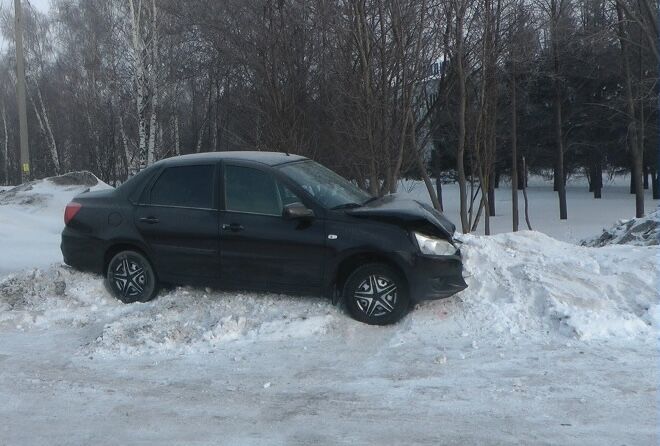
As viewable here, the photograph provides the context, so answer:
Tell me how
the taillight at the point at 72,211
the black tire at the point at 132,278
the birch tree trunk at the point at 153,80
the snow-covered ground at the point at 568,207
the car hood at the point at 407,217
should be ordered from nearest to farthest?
1. the car hood at the point at 407,217
2. the black tire at the point at 132,278
3. the taillight at the point at 72,211
4. the birch tree trunk at the point at 153,80
5. the snow-covered ground at the point at 568,207

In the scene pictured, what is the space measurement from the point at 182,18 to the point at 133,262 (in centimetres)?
2024

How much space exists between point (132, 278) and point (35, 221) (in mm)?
6942

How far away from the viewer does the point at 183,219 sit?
23.1 feet

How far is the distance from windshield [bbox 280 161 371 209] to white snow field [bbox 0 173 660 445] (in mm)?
972

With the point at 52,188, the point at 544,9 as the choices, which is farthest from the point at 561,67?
the point at 52,188

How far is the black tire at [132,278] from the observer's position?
7.20 m

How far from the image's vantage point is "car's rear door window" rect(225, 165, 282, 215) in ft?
22.3

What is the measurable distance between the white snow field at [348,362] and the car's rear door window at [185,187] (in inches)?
35.5

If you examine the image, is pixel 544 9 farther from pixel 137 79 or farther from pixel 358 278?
pixel 358 278

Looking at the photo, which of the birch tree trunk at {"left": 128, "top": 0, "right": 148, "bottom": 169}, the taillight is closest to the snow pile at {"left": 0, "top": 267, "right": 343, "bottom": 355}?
the taillight

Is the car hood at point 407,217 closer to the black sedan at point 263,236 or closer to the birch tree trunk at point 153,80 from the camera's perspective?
the black sedan at point 263,236

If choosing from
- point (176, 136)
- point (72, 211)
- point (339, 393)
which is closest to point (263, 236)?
point (339, 393)

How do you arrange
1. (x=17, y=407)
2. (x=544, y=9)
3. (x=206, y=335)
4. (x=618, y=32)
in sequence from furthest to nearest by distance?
1. (x=618, y=32)
2. (x=544, y=9)
3. (x=206, y=335)
4. (x=17, y=407)

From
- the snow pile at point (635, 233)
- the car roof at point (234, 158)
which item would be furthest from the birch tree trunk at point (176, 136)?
the car roof at point (234, 158)
